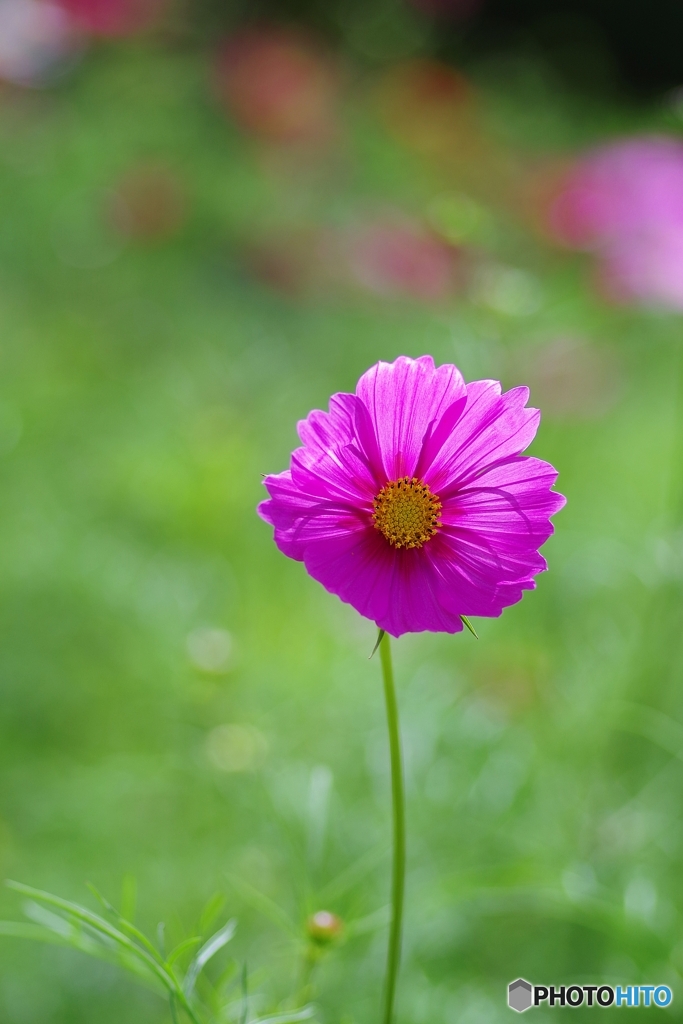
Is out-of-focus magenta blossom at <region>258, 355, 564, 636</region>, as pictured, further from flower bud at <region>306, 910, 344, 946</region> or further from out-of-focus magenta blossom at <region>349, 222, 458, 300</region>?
out-of-focus magenta blossom at <region>349, 222, 458, 300</region>

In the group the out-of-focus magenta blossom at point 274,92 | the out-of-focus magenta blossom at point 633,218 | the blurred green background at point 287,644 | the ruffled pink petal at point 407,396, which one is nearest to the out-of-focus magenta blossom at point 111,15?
the out-of-focus magenta blossom at point 274,92

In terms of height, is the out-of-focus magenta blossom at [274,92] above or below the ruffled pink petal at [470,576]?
above

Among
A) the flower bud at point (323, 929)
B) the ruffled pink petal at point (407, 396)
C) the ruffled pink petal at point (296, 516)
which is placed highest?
the ruffled pink petal at point (407, 396)

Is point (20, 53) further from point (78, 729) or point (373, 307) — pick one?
point (78, 729)

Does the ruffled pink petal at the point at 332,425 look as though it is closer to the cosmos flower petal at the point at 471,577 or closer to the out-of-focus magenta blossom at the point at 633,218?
the cosmos flower petal at the point at 471,577

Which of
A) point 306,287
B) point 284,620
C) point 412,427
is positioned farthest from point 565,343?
point 412,427
